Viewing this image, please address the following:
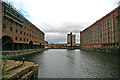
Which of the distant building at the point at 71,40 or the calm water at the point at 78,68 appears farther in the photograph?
the distant building at the point at 71,40

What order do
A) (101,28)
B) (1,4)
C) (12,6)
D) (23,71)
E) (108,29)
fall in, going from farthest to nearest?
(101,28) → (108,29) → (12,6) → (1,4) → (23,71)

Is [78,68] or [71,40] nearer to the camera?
[78,68]

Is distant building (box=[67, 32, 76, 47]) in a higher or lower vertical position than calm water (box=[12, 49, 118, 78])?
higher

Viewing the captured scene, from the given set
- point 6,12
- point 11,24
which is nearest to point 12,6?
point 6,12

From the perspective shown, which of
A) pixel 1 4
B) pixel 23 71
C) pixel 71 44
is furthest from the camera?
pixel 71 44

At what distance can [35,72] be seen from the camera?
1105 centimetres

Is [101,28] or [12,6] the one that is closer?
[12,6]

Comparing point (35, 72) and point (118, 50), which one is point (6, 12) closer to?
point (35, 72)

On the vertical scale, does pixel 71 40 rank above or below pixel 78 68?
above

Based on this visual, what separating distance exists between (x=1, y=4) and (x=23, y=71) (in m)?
34.8

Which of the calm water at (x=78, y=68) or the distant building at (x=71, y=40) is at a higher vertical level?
the distant building at (x=71, y=40)

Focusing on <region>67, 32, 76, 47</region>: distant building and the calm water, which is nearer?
the calm water

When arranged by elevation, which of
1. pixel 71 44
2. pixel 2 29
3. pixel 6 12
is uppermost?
pixel 6 12

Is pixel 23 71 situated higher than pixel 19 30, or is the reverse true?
pixel 19 30
